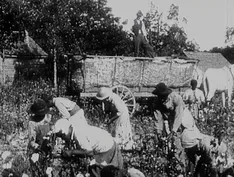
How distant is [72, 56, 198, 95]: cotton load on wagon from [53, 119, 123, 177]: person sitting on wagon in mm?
6164

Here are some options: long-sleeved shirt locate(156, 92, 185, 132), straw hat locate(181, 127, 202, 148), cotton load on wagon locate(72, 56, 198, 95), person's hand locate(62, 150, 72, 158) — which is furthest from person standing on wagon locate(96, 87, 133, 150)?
cotton load on wagon locate(72, 56, 198, 95)

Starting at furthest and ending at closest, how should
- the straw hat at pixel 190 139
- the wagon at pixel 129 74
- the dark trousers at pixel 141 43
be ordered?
the dark trousers at pixel 141 43
the wagon at pixel 129 74
the straw hat at pixel 190 139

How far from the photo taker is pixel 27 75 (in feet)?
75.8

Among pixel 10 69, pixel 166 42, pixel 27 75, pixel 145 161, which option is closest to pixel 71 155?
pixel 145 161

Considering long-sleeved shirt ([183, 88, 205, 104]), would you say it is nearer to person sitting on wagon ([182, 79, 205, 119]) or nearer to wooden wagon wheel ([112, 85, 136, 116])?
person sitting on wagon ([182, 79, 205, 119])

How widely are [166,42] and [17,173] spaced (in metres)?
49.4

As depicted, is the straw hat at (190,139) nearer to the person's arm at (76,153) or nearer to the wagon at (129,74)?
the person's arm at (76,153)

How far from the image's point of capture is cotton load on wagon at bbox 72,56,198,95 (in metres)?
10.7

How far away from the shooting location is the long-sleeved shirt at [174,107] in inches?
230

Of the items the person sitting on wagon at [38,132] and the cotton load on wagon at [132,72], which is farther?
the cotton load on wagon at [132,72]

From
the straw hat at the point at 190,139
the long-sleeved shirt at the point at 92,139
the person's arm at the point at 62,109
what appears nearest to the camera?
the long-sleeved shirt at the point at 92,139

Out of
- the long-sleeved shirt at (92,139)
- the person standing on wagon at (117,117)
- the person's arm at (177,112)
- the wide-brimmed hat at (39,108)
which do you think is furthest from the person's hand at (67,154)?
the person standing on wagon at (117,117)

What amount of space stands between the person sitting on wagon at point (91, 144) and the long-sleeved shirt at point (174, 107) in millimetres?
1515

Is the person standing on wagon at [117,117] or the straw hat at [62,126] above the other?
the straw hat at [62,126]
